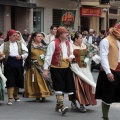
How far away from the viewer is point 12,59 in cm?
1018

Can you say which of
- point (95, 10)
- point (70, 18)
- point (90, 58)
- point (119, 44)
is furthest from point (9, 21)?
point (119, 44)

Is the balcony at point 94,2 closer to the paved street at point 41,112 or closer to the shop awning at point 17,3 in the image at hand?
the shop awning at point 17,3

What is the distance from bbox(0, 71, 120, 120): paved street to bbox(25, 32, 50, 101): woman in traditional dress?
24 cm

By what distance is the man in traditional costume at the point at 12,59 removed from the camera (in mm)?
10133

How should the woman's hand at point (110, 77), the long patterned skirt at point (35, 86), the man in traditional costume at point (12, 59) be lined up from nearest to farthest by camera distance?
the woman's hand at point (110, 77)
the man in traditional costume at point (12, 59)
the long patterned skirt at point (35, 86)

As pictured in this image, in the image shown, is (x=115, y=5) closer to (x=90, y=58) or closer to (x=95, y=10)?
(x=95, y=10)

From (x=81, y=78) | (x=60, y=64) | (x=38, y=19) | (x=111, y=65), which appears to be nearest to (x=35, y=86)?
(x=81, y=78)

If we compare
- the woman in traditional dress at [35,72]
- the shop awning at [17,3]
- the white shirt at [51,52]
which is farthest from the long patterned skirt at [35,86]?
the shop awning at [17,3]

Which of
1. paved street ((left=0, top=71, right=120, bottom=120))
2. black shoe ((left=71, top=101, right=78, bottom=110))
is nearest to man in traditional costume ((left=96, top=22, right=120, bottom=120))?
paved street ((left=0, top=71, right=120, bottom=120))

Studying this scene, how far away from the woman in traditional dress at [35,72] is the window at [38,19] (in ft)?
57.2

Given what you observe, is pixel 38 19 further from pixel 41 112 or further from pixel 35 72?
pixel 41 112

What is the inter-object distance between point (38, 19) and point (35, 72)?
18.0 metres

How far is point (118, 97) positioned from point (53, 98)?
3761 millimetres

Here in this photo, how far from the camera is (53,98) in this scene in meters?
11.2
